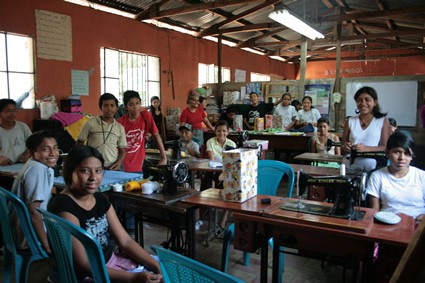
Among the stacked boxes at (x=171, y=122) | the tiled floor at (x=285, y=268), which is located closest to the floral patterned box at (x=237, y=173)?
the tiled floor at (x=285, y=268)

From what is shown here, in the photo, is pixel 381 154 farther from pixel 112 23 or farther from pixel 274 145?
pixel 112 23

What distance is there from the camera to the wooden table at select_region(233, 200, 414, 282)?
1.63 metres

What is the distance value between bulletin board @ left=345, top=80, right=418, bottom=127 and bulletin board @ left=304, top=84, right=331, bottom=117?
0.41m

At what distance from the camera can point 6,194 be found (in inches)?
73.6

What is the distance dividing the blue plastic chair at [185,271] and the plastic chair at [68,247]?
0.32 metres

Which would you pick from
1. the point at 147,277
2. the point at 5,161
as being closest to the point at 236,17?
the point at 5,161

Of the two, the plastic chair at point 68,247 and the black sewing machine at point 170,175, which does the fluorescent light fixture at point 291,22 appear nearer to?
the black sewing machine at point 170,175

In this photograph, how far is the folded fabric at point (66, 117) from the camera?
228 inches

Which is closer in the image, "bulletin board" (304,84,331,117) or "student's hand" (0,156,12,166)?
"student's hand" (0,156,12,166)

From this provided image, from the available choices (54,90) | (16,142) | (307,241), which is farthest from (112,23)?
(307,241)

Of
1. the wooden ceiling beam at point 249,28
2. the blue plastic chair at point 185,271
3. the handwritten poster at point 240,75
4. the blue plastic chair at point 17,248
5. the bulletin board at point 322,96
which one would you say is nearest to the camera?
the blue plastic chair at point 185,271

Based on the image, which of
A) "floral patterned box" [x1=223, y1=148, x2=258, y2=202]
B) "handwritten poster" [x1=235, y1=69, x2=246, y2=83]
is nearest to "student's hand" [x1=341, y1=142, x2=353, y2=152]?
"floral patterned box" [x1=223, y1=148, x2=258, y2=202]

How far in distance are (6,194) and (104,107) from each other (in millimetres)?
1433

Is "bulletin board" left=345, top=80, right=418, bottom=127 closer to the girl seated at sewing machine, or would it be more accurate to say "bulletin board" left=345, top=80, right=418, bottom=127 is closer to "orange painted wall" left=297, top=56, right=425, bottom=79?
the girl seated at sewing machine
